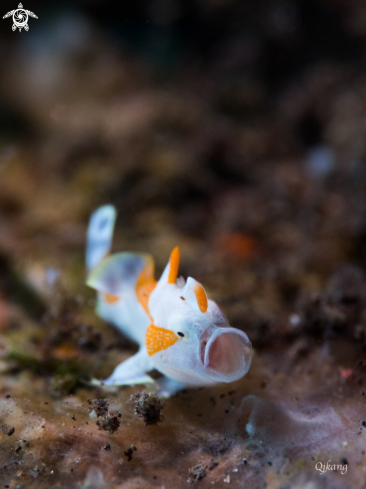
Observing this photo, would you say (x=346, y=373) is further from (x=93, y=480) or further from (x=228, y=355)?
(x=93, y=480)

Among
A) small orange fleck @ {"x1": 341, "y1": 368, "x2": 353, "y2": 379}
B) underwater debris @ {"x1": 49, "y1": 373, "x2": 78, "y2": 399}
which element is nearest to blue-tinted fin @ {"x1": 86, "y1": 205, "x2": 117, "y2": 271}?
underwater debris @ {"x1": 49, "y1": 373, "x2": 78, "y2": 399}

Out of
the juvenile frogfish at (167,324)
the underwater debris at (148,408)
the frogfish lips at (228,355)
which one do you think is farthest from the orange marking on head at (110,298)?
the frogfish lips at (228,355)

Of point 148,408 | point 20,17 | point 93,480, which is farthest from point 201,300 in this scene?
point 20,17

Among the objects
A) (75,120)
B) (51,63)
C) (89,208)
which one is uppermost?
(51,63)

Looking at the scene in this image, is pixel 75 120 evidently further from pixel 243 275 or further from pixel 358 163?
pixel 358 163

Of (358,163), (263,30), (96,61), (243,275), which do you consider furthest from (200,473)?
(263,30)

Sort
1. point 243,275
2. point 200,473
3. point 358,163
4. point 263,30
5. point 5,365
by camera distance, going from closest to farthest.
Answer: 1. point 200,473
2. point 5,365
3. point 243,275
4. point 358,163
5. point 263,30

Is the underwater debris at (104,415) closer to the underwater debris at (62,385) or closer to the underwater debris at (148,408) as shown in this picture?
the underwater debris at (148,408)
